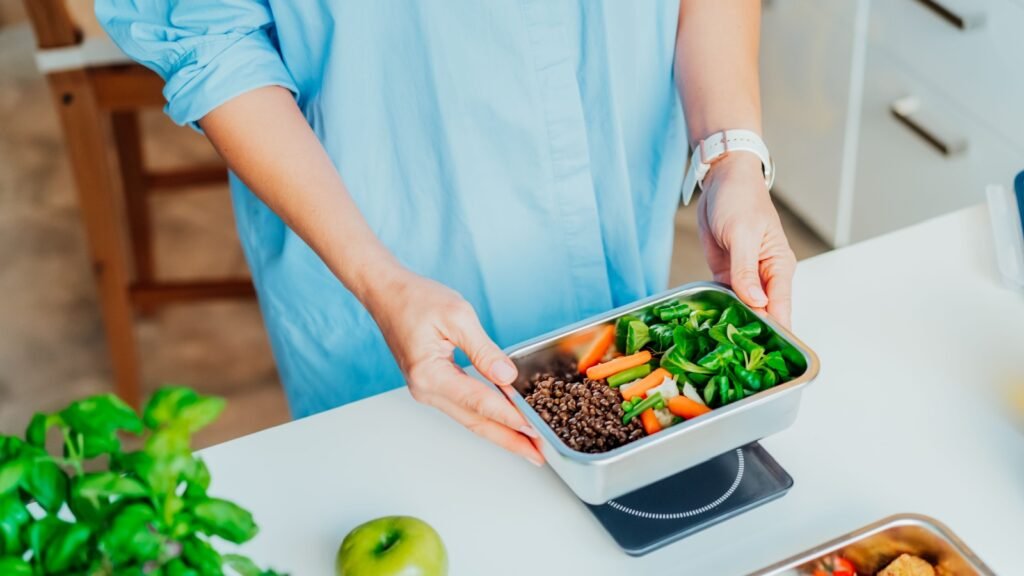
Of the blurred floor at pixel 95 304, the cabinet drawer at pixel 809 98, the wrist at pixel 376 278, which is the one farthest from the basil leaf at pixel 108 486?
the cabinet drawer at pixel 809 98

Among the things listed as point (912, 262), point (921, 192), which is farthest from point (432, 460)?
point (921, 192)

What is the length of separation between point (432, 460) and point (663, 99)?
48 cm

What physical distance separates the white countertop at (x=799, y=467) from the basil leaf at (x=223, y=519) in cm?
29

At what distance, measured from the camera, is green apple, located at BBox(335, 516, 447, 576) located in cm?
80

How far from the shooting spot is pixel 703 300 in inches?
37.1

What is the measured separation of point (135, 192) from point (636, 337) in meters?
1.68

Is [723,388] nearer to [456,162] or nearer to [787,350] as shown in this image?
[787,350]

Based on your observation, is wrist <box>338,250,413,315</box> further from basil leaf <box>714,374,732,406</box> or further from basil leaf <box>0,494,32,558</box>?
basil leaf <box>0,494,32,558</box>

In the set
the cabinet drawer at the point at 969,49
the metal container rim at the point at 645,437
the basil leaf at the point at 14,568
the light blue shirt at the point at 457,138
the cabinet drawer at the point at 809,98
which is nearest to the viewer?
the basil leaf at the point at 14,568

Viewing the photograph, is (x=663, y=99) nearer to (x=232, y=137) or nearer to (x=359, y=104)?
(x=359, y=104)

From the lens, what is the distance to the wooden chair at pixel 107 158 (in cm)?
176

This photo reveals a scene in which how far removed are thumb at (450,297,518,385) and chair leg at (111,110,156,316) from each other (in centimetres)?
147

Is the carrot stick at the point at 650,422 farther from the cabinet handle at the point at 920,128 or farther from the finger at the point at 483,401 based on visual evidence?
the cabinet handle at the point at 920,128

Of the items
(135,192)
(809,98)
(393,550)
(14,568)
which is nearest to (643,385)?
(393,550)
